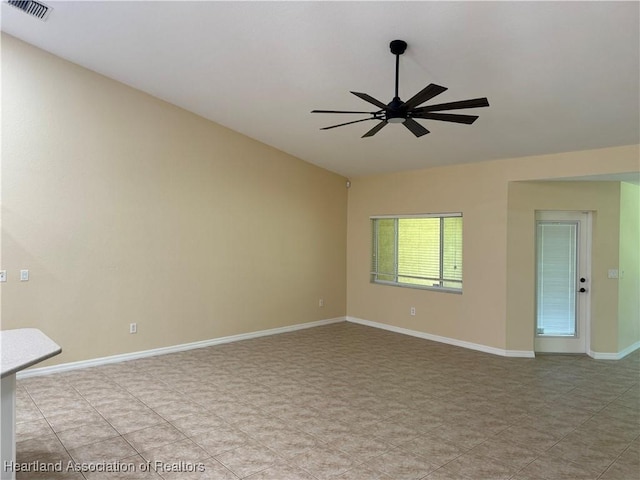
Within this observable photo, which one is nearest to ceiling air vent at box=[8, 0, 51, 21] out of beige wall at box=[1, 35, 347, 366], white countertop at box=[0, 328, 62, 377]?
beige wall at box=[1, 35, 347, 366]

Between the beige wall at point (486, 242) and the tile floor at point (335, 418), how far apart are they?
49 cm

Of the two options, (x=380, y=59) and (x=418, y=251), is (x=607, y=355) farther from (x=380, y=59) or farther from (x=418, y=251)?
(x=380, y=59)

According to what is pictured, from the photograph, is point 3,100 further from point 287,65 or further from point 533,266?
point 533,266

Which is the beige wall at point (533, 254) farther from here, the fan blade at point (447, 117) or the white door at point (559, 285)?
the fan blade at point (447, 117)

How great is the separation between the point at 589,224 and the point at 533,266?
37.5 inches

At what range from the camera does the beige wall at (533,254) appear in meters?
5.39

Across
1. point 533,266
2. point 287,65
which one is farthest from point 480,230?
point 287,65

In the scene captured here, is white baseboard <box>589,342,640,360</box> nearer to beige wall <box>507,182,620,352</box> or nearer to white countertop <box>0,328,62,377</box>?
beige wall <box>507,182,620,352</box>

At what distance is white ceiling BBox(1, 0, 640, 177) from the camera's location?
298cm

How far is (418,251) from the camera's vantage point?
665 cm

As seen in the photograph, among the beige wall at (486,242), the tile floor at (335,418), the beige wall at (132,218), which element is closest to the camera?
the tile floor at (335,418)

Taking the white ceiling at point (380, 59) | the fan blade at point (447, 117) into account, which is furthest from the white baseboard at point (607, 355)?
the fan blade at point (447, 117)

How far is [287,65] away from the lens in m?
4.04

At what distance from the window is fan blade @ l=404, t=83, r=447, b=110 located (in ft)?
11.4
